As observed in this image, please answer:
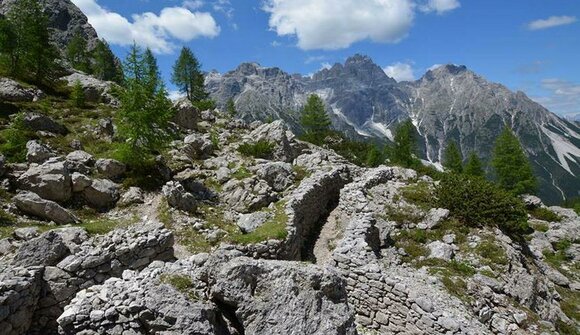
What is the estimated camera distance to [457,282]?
18.4 m

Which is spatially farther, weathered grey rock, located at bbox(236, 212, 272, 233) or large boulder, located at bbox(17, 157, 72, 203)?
large boulder, located at bbox(17, 157, 72, 203)

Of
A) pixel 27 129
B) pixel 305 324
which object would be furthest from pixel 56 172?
pixel 305 324

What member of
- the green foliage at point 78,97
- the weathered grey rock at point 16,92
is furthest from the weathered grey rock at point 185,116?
the weathered grey rock at point 16,92

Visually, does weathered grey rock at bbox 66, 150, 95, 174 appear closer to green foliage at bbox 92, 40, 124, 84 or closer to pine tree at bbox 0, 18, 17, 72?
pine tree at bbox 0, 18, 17, 72

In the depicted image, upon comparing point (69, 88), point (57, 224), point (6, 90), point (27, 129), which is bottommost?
point (57, 224)

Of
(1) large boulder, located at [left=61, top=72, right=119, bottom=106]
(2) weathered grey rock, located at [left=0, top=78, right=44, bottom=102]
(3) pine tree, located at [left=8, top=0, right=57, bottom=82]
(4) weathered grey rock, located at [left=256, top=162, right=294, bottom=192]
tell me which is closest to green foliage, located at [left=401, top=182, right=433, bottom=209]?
(4) weathered grey rock, located at [left=256, top=162, right=294, bottom=192]

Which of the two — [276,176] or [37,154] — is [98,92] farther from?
[276,176]

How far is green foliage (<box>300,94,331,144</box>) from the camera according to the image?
6681 cm

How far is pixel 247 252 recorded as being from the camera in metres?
17.7

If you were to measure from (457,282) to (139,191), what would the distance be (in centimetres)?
2002

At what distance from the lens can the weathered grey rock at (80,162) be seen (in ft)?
82.0

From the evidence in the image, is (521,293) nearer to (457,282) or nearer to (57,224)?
(457,282)

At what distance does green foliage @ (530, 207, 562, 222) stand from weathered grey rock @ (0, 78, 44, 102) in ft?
185

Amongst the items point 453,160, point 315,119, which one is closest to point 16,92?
point 315,119
